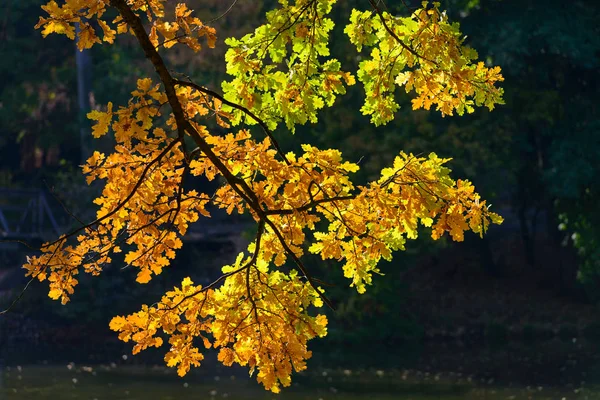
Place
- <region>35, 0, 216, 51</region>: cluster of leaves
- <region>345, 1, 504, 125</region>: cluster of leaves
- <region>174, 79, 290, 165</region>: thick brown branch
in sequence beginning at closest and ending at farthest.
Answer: <region>35, 0, 216, 51</region>: cluster of leaves, <region>174, 79, 290, 165</region>: thick brown branch, <region>345, 1, 504, 125</region>: cluster of leaves

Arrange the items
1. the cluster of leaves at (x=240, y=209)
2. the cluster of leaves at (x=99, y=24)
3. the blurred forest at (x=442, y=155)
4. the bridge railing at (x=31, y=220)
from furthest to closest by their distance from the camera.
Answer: the bridge railing at (x=31, y=220) < the blurred forest at (x=442, y=155) < the cluster of leaves at (x=99, y=24) < the cluster of leaves at (x=240, y=209)

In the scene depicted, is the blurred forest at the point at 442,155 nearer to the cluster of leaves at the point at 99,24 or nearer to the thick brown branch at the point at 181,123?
the cluster of leaves at the point at 99,24

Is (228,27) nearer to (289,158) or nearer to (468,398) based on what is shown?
(468,398)

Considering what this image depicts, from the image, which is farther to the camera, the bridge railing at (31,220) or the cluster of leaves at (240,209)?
the bridge railing at (31,220)

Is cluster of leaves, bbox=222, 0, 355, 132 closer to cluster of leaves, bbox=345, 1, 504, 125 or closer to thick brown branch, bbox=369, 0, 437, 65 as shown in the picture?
cluster of leaves, bbox=345, 1, 504, 125

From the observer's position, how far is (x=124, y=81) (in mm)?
27438

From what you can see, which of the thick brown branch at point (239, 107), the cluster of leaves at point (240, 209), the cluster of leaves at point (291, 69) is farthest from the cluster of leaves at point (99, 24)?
the cluster of leaves at point (291, 69)

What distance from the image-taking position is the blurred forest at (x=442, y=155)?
23.6 m

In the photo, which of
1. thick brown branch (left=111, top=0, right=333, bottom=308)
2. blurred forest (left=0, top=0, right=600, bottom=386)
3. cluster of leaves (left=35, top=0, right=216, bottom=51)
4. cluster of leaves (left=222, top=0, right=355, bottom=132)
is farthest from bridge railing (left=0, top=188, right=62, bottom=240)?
thick brown branch (left=111, top=0, right=333, bottom=308)

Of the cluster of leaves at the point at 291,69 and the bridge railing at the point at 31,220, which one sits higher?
the bridge railing at the point at 31,220

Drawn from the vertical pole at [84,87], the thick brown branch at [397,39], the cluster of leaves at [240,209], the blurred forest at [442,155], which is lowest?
the cluster of leaves at [240,209]

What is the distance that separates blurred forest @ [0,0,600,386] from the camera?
2361 centimetres

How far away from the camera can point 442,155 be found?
77.6 feet

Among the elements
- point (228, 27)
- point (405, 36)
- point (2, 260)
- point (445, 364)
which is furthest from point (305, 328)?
point (2, 260)
